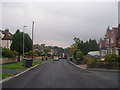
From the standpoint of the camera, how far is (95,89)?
34.2 feet

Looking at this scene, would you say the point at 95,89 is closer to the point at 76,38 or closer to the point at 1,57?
the point at 1,57

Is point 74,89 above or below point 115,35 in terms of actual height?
below

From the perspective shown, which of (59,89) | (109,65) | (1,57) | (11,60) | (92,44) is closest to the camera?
(59,89)

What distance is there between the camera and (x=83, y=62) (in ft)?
132

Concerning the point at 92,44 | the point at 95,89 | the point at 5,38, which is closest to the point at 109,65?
the point at 95,89

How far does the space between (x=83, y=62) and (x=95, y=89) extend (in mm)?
29975

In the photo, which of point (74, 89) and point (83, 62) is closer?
point (74, 89)

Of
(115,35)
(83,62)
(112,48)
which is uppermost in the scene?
(115,35)

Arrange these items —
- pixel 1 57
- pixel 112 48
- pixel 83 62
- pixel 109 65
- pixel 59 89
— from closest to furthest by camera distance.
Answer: pixel 59 89 → pixel 109 65 → pixel 1 57 → pixel 83 62 → pixel 112 48

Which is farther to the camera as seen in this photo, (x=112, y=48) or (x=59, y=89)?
(x=112, y=48)

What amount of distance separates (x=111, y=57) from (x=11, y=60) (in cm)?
2292

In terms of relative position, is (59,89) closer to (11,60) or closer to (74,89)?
(74,89)

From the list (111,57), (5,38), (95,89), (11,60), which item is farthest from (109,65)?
(5,38)

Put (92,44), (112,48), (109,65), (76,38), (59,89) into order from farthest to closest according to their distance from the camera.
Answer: (92,44) < (76,38) < (112,48) < (109,65) < (59,89)
